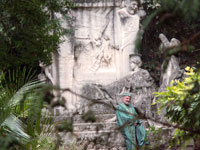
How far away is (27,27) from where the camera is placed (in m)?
6.00

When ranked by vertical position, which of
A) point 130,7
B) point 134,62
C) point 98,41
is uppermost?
point 130,7

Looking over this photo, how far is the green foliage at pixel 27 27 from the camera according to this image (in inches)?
223

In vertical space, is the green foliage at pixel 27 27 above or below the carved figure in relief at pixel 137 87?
above

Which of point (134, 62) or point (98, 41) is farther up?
point (98, 41)

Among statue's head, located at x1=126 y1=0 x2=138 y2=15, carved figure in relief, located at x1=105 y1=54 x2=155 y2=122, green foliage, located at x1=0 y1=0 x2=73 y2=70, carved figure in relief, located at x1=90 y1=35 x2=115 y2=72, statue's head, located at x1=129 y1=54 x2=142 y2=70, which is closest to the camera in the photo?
green foliage, located at x1=0 y1=0 x2=73 y2=70

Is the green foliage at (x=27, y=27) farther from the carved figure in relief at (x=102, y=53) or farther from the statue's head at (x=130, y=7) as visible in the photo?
the statue's head at (x=130, y=7)

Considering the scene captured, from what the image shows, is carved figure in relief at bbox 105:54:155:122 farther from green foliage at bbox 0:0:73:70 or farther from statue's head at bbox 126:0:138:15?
green foliage at bbox 0:0:73:70

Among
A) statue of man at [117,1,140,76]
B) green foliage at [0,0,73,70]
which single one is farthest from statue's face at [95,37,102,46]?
green foliage at [0,0,73,70]

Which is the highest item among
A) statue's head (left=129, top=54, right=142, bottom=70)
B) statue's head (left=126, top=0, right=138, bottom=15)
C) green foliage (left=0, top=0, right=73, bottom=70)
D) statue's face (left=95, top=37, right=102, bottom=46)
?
statue's head (left=126, top=0, right=138, bottom=15)


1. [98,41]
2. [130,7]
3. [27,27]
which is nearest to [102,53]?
A: [98,41]

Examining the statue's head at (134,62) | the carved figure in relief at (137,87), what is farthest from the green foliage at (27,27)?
the statue's head at (134,62)

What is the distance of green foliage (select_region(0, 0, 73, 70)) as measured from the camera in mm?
5664

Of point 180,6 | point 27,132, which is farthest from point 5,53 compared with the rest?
point 180,6

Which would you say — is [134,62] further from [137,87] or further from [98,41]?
[98,41]
